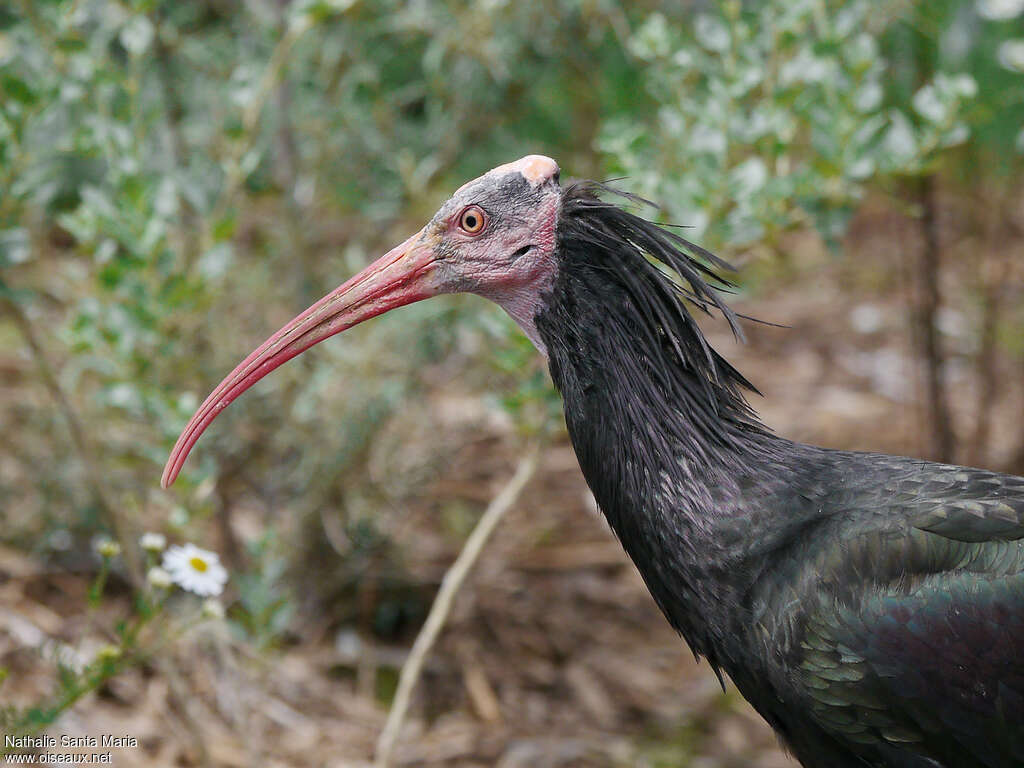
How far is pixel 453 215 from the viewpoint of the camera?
8.86 ft

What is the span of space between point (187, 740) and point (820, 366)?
4244 millimetres

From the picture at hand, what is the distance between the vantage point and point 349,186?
4336 millimetres

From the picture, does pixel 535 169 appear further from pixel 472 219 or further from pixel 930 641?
pixel 930 641

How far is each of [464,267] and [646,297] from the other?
0.45m

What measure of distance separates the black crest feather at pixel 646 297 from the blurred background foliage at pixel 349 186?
584mm

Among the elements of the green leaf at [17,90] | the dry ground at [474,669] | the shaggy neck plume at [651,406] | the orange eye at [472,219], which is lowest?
the dry ground at [474,669]

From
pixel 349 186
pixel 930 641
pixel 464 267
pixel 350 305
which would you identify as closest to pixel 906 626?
pixel 930 641

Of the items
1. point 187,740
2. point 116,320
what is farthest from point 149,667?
point 116,320

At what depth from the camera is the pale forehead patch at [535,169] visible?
2641mm

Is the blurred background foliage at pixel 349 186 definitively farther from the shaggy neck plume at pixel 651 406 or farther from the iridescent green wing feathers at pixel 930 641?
the iridescent green wing feathers at pixel 930 641

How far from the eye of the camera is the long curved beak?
2.74m

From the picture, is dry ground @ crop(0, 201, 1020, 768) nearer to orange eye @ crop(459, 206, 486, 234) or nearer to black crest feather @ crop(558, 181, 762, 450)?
orange eye @ crop(459, 206, 486, 234)

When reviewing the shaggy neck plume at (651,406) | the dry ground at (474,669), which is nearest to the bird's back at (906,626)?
the shaggy neck plume at (651,406)

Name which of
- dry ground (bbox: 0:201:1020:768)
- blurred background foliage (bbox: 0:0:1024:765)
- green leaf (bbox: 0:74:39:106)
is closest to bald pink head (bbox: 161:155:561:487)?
blurred background foliage (bbox: 0:0:1024:765)
